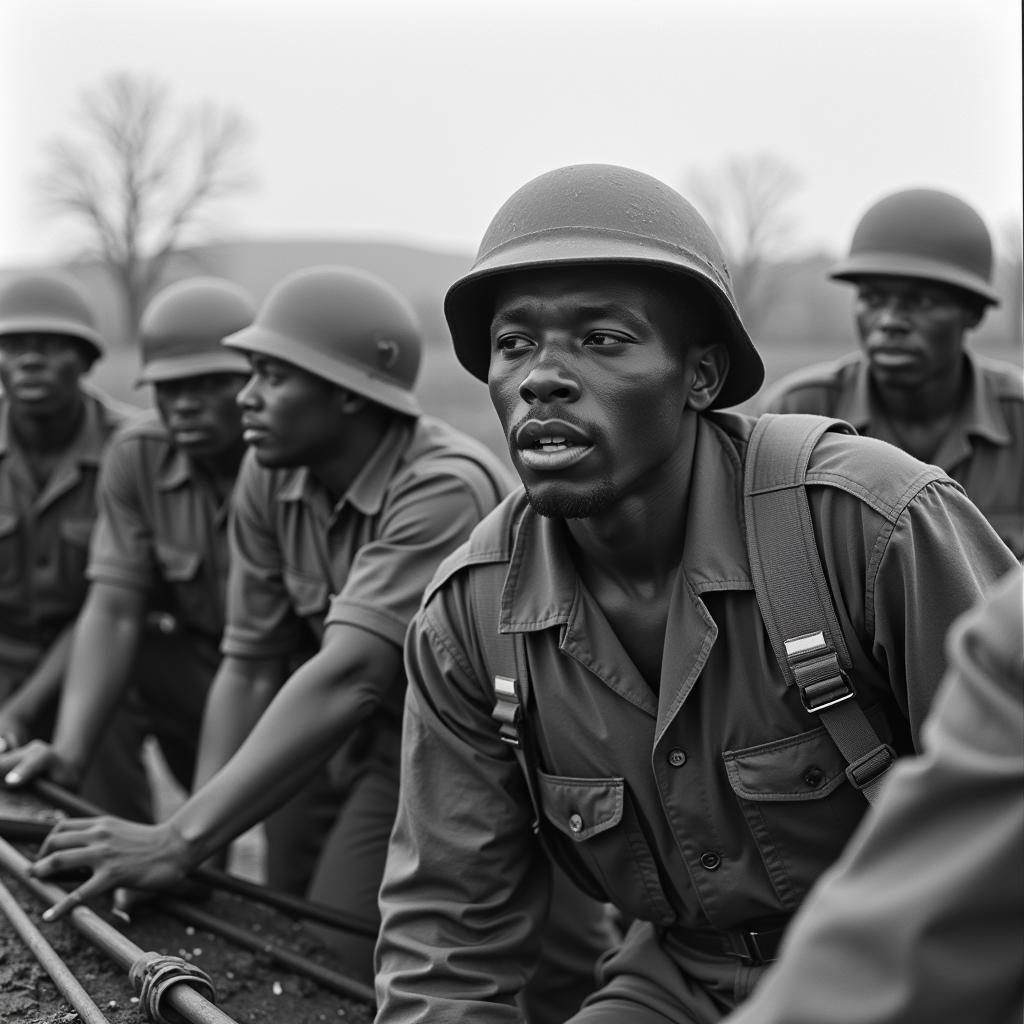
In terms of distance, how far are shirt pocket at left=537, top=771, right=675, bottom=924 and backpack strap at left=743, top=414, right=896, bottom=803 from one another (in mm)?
454

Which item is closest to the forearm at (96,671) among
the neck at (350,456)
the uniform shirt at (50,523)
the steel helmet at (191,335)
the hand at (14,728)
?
the hand at (14,728)

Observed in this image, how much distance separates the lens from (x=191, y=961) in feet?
12.8

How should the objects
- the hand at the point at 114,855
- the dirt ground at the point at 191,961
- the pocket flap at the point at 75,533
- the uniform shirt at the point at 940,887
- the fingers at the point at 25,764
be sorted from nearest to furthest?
the uniform shirt at the point at 940,887, the dirt ground at the point at 191,961, the hand at the point at 114,855, the fingers at the point at 25,764, the pocket flap at the point at 75,533

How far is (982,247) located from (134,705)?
411 centimetres

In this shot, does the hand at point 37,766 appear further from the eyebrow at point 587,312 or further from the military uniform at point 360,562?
the eyebrow at point 587,312

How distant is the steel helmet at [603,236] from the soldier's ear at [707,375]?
0.10 feet

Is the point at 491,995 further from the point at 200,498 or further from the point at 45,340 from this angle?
the point at 45,340

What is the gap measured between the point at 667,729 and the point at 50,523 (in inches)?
175

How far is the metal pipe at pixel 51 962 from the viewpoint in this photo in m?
3.17

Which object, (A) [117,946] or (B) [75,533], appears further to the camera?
(B) [75,533]

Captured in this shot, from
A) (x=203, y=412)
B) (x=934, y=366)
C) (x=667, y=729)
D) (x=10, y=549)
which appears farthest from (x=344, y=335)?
(x=10, y=549)

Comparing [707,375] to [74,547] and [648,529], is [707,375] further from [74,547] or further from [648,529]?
[74,547]

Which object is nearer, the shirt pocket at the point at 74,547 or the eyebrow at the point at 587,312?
the eyebrow at the point at 587,312

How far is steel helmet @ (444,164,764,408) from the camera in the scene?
2.74m
